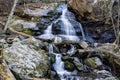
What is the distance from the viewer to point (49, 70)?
27.7 ft

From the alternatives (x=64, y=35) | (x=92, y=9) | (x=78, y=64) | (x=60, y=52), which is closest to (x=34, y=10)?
(x=64, y=35)

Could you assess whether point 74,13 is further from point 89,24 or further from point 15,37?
point 15,37

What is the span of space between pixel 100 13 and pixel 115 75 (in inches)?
174

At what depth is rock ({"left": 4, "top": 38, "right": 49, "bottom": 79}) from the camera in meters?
7.46

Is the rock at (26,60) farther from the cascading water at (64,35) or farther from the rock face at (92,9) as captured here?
the rock face at (92,9)

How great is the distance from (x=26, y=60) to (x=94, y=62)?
2.69 meters

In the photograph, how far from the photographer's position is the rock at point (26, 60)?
7457 mm

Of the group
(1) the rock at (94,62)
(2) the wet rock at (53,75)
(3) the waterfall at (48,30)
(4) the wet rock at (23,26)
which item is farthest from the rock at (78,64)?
(4) the wet rock at (23,26)

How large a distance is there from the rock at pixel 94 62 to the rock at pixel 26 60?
161 centimetres

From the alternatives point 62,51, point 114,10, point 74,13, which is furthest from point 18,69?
point 74,13

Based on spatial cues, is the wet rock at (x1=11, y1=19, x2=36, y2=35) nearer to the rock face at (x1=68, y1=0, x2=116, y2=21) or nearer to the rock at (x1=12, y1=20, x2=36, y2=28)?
the rock at (x1=12, y1=20, x2=36, y2=28)

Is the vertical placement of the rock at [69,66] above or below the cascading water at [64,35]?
below

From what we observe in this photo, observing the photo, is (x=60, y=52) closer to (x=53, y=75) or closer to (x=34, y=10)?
(x=53, y=75)

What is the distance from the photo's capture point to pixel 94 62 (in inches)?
363
